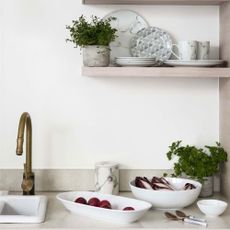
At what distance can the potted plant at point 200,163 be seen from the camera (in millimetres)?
2389

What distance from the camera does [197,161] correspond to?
240 cm

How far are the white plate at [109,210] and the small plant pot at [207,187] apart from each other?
1.54 ft

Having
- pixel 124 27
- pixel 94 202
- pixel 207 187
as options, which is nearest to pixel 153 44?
pixel 124 27

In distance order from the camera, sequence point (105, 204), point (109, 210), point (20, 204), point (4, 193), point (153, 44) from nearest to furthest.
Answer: point (109, 210) → point (105, 204) → point (20, 204) → point (4, 193) → point (153, 44)

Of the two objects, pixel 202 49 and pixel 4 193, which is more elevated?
pixel 202 49

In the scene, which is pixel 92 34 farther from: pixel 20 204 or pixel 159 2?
pixel 20 204

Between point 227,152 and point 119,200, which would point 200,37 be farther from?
point 119,200

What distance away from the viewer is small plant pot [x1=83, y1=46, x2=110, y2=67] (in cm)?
230

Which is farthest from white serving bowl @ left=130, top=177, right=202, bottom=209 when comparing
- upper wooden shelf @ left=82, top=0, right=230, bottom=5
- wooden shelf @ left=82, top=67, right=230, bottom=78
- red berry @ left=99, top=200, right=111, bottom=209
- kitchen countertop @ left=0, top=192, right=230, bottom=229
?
upper wooden shelf @ left=82, top=0, right=230, bottom=5

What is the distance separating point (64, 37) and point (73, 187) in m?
0.74

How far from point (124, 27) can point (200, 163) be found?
0.76 m

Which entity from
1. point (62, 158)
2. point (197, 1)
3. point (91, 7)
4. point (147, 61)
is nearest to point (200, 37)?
point (197, 1)

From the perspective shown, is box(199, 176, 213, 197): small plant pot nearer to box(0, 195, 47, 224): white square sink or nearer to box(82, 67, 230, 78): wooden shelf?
box(82, 67, 230, 78): wooden shelf

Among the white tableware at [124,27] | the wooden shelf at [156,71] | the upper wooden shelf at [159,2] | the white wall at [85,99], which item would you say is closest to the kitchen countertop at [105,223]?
the white wall at [85,99]
